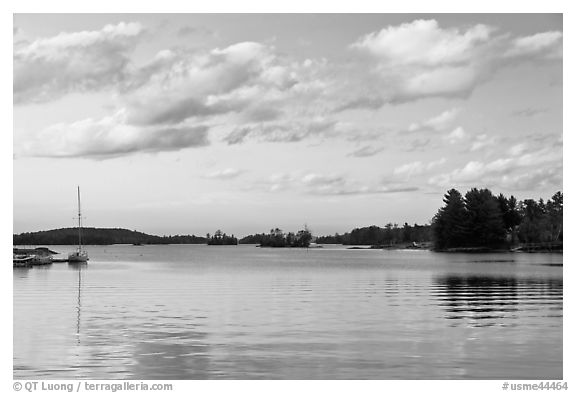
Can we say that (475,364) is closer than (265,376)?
No

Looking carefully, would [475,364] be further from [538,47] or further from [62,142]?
[62,142]

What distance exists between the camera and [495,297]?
1284 inches

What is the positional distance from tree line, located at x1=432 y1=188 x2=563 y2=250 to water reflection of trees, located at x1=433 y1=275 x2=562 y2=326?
240 feet

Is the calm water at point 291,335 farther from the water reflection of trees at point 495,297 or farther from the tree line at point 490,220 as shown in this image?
the tree line at point 490,220

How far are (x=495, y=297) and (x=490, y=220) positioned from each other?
8847 centimetres

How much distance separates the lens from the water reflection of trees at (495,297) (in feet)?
81.3

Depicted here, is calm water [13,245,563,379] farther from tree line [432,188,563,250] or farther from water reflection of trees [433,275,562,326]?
tree line [432,188,563,250]

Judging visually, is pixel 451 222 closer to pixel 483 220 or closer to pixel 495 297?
pixel 483 220

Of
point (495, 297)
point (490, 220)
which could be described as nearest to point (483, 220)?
point (490, 220)

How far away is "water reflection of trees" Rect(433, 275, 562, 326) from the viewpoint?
2478 cm

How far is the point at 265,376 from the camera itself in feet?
47.0
